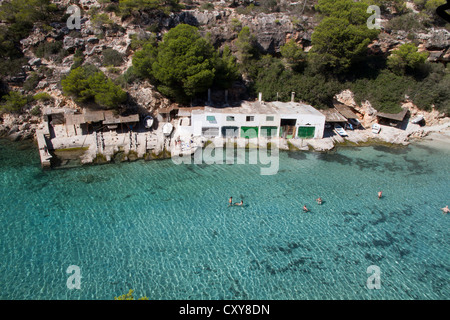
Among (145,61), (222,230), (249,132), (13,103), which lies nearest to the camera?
(222,230)

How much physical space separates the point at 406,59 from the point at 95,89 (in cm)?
4590

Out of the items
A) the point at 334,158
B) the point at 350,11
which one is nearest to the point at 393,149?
the point at 334,158

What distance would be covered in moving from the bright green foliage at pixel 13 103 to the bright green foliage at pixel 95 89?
7188 millimetres

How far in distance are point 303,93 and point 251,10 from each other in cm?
2430

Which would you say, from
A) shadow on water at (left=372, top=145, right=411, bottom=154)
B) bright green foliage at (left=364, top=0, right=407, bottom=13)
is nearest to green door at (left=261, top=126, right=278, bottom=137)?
shadow on water at (left=372, top=145, right=411, bottom=154)

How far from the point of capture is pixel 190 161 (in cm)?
3341

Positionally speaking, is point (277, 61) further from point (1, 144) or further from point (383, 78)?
point (1, 144)

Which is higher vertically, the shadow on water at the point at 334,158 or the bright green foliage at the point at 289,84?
the bright green foliage at the point at 289,84

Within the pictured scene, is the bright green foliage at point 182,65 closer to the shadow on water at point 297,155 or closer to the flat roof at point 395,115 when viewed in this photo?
the shadow on water at point 297,155

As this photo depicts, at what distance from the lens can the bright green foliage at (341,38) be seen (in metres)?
42.4

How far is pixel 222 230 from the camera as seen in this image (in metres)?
23.1

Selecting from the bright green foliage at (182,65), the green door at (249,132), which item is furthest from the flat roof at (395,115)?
the bright green foliage at (182,65)

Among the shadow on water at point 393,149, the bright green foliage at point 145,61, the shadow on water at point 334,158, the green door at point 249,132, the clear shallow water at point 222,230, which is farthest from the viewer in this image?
the bright green foliage at point 145,61

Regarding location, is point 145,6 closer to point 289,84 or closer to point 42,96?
point 42,96
